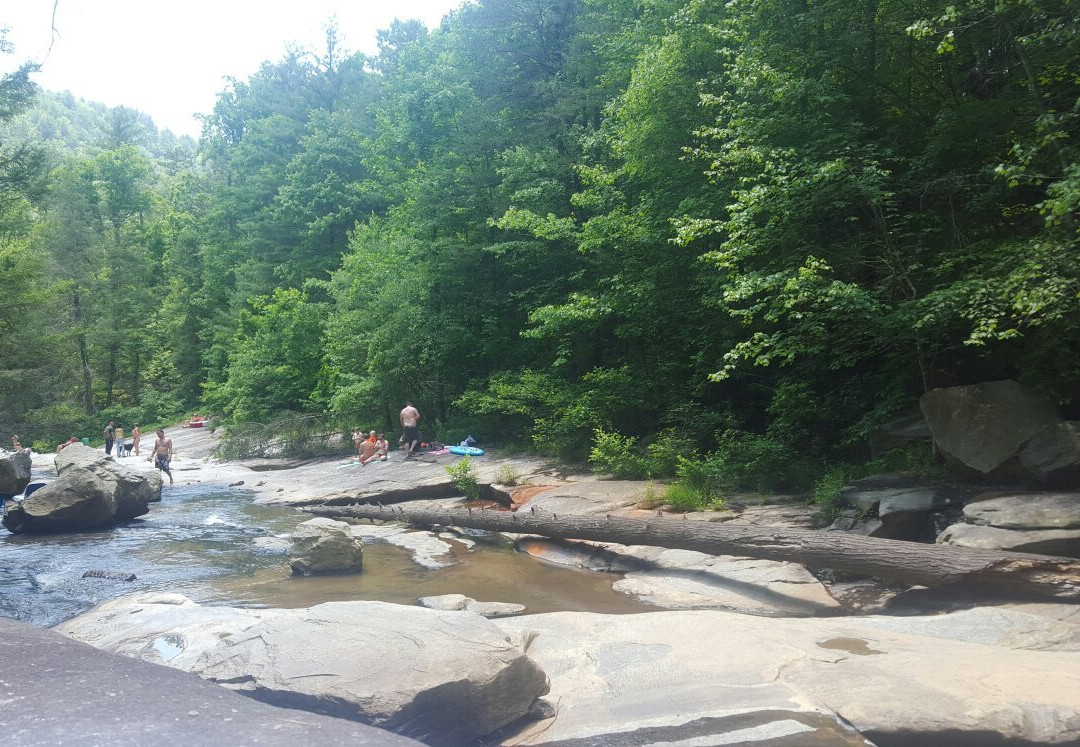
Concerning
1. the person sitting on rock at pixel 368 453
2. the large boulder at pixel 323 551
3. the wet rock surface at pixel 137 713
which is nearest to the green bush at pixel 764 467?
the large boulder at pixel 323 551

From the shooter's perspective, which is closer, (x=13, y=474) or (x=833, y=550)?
(x=833, y=550)

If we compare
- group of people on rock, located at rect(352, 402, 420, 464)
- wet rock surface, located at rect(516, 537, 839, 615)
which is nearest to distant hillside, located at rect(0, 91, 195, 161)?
group of people on rock, located at rect(352, 402, 420, 464)

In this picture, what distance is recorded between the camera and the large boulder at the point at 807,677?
13.8 feet

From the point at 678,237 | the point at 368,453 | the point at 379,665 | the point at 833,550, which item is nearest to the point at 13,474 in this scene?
the point at 368,453

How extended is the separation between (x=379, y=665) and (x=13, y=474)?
1893cm

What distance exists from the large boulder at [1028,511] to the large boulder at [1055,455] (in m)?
0.35

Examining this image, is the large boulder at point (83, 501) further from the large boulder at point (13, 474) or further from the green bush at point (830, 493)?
the green bush at point (830, 493)

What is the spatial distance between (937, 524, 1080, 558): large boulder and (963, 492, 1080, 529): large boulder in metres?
0.11

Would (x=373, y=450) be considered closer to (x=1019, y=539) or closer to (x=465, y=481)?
(x=465, y=481)

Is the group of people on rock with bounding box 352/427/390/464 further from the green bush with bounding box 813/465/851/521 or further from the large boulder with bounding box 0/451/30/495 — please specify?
the green bush with bounding box 813/465/851/521

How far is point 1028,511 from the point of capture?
7.57 metres

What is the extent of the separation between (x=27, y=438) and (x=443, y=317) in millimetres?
33989

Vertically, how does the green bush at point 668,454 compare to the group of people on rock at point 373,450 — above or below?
above

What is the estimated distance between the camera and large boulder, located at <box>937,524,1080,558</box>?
694cm
